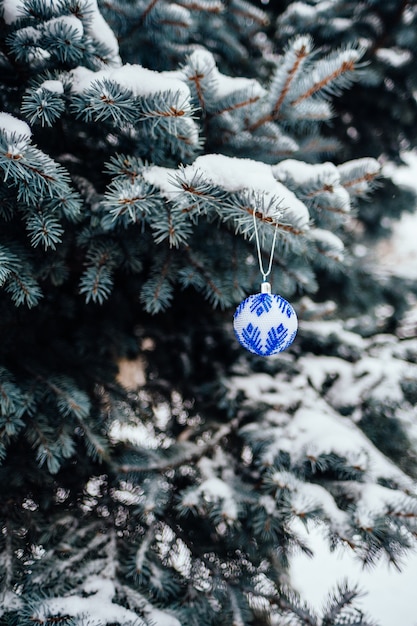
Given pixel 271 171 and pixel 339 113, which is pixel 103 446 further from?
pixel 339 113

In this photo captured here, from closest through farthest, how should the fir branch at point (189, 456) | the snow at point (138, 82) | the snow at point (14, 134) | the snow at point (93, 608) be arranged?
the snow at point (14, 134) → the snow at point (138, 82) → the snow at point (93, 608) → the fir branch at point (189, 456)

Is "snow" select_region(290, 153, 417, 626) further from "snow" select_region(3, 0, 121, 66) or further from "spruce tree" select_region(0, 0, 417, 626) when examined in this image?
"snow" select_region(3, 0, 121, 66)

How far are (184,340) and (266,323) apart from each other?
102 cm

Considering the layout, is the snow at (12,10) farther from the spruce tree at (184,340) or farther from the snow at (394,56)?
the snow at (394,56)

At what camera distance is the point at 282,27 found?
213 centimetres

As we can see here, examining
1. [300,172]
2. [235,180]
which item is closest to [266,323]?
[235,180]

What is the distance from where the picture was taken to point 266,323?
47.8 inches

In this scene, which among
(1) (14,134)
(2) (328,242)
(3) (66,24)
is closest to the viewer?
(1) (14,134)

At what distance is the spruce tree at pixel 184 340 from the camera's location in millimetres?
1212

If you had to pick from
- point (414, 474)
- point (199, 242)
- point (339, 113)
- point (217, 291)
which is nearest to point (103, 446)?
point (217, 291)

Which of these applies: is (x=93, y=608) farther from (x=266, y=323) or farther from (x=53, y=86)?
(x=53, y=86)

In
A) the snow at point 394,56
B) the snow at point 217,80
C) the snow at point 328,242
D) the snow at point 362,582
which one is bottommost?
the snow at point 362,582

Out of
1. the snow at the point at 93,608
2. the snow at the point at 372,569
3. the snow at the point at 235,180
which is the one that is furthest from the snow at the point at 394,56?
the snow at the point at 93,608

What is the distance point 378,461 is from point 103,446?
1.08 meters
